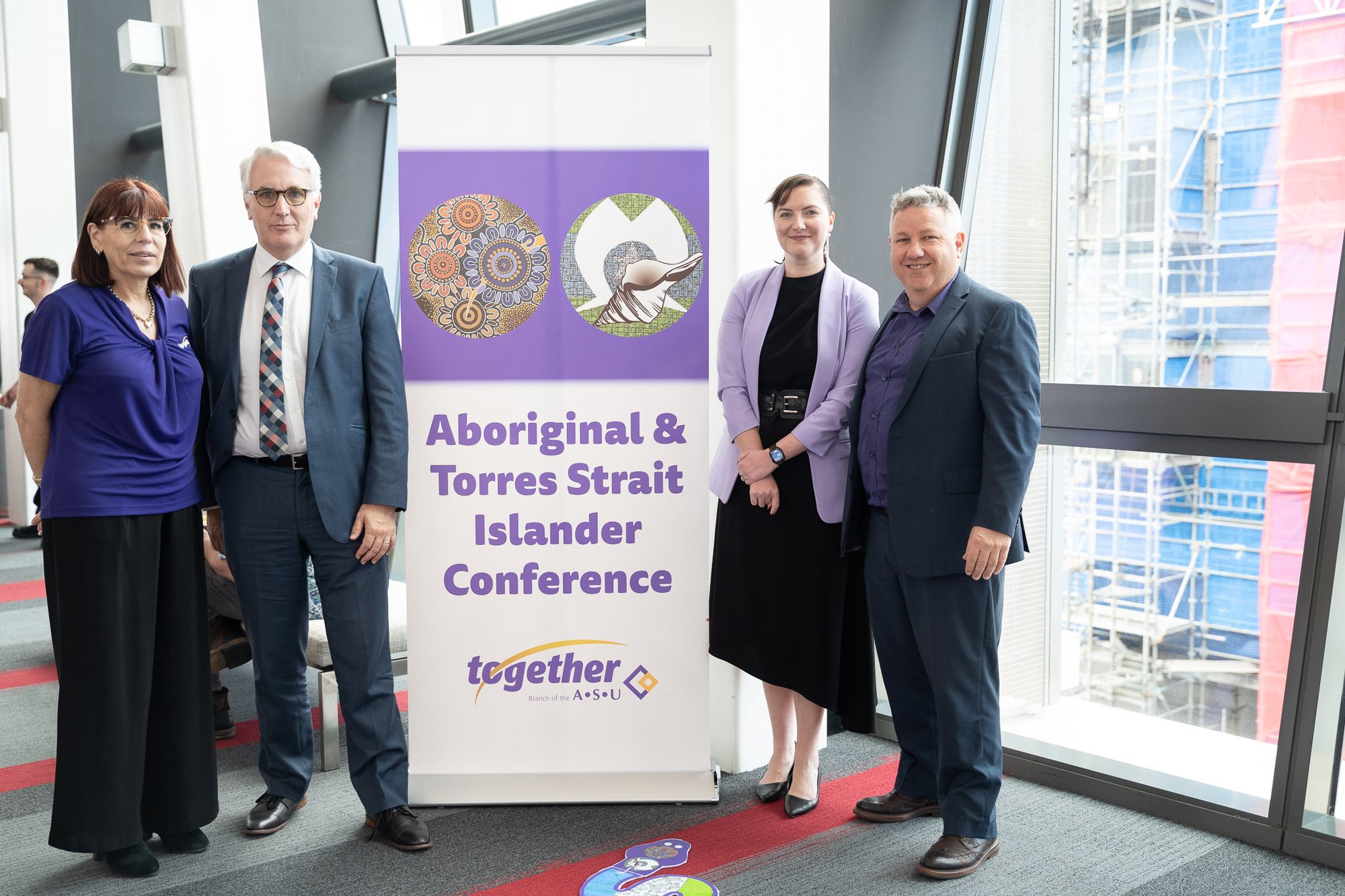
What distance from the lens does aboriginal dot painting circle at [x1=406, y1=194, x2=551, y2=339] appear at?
9.18 feet

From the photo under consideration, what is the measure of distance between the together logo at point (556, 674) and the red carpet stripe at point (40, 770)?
318 mm

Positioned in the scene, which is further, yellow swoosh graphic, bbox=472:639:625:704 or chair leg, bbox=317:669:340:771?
chair leg, bbox=317:669:340:771

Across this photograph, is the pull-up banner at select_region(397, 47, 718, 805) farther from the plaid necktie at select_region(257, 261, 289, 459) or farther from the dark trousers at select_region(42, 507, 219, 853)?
the dark trousers at select_region(42, 507, 219, 853)

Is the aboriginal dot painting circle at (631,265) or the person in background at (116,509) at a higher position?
the aboriginal dot painting circle at (631,265)

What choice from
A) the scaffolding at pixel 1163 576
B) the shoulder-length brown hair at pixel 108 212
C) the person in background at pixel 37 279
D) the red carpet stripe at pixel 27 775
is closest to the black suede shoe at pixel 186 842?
the red carpet stripe at pixel 27 775

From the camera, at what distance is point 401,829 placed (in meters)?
2.69

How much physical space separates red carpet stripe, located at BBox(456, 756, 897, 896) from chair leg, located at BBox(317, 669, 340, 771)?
102 cm

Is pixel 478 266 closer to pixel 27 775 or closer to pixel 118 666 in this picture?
pixel 118 666

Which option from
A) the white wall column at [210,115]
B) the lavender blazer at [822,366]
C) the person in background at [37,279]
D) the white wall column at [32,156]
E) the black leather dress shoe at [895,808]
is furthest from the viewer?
the white wall column at [32,156]

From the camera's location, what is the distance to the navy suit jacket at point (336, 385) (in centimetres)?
258

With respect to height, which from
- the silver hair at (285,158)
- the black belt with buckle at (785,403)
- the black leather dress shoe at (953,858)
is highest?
the silver hair at (285,158)

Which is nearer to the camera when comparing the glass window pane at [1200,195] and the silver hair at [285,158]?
the silver hair at [285,158]

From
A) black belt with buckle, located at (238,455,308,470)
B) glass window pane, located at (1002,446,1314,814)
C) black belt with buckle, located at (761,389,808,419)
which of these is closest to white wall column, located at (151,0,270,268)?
black belt with buckle, located at (238,455,308,470)

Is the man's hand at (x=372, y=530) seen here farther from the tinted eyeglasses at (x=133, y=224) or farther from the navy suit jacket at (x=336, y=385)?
the tinted eyeglasses at (x=133, y=224)
